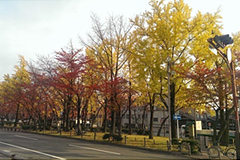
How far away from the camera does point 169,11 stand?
57.3ft

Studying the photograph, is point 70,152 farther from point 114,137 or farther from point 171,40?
point 171,40

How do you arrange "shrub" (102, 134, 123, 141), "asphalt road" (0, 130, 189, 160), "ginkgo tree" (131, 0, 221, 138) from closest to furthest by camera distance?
"asphalt road" (0, 130, 189, 160) → "ginkgo tree" (131, 0, 221, 138) → "shrub" (102, 134, 123, 141)

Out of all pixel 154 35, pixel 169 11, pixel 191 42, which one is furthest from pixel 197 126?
pixel 169 11

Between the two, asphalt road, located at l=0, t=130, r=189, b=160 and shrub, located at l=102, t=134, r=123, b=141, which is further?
shrub, located at l=102, t=134, r=123, b=141

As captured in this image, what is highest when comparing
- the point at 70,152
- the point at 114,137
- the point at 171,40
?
the point at 171,40

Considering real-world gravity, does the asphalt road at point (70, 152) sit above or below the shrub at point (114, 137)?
below

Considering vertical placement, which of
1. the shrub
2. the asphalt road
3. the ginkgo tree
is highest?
the ginkgo tree

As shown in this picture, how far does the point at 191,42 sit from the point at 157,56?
9.43ft

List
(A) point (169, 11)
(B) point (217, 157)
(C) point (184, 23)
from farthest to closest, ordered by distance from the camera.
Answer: (A) point (169, 11)
(C) point (184, 23)
(B) point (217, 157)

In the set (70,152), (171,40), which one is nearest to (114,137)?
(70,152)

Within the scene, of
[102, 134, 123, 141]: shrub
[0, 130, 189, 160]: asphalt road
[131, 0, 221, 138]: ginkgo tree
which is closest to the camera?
[0, 130, 189, 160]: asphalt road

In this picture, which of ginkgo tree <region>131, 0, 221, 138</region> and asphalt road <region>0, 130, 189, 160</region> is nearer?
asphalt road <region>0, 130, 189, 160</region>

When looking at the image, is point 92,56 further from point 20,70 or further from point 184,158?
point 20,70

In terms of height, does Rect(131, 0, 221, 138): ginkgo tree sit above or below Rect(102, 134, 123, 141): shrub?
above
